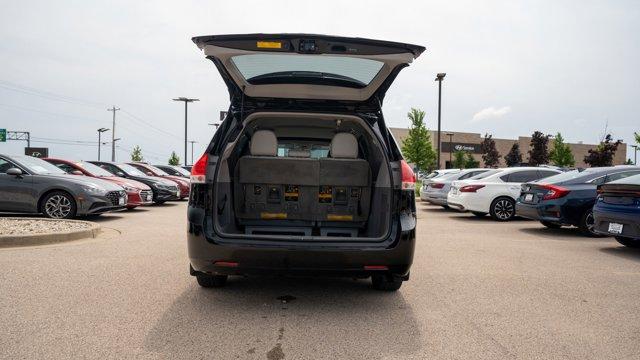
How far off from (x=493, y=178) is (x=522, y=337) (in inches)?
408

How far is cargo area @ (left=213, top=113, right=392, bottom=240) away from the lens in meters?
4.95

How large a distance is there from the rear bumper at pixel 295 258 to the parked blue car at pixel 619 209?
4971 mm

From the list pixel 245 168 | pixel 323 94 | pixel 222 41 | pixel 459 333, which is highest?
pixel 222 41

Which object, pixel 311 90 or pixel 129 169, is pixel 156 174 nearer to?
pixel 129 169

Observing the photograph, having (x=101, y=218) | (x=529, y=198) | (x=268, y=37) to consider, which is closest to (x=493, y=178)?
(x=529, y=198)

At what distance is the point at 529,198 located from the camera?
10.8 m

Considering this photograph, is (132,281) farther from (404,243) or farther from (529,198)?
(529,198)

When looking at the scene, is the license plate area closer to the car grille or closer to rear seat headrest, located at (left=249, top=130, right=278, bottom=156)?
rear seat headrest, located at (left=249, top=130, right=278, bottom=156)

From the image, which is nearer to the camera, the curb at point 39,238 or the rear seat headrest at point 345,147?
the rear seat headrest at point 345,147

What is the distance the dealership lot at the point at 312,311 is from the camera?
348 cm

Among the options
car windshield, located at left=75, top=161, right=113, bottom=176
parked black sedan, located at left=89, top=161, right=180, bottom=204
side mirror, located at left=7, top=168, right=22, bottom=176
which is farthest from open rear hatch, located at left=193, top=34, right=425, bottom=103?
parked black sedan, located at left=89, top=161, right=180, bottom=204

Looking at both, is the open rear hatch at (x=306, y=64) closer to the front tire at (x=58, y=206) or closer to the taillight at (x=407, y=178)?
the taillight at (x=407, y=178)

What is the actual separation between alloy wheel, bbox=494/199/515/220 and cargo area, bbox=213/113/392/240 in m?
9.19

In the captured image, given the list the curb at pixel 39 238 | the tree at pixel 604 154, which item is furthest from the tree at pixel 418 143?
the curb at pixel 39 238
